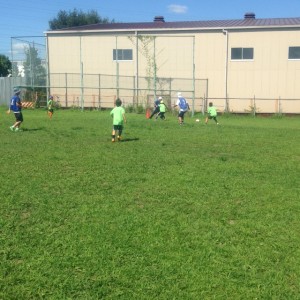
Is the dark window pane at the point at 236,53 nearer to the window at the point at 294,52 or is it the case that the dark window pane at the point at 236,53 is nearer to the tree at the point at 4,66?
the window at the point at 294,52

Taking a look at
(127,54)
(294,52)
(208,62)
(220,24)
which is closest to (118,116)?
(208,62)

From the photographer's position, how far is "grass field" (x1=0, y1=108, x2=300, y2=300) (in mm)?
4570

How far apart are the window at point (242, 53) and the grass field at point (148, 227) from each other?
23301mm

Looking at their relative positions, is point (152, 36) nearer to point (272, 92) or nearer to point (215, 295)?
point (272, 92)

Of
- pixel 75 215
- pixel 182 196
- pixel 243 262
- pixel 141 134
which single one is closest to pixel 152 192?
pixel 182 196

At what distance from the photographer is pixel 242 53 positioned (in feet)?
112

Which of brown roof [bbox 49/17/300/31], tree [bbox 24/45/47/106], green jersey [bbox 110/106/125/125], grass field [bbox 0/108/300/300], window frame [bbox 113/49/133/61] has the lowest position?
grass field [bbox 0/108/300/300]

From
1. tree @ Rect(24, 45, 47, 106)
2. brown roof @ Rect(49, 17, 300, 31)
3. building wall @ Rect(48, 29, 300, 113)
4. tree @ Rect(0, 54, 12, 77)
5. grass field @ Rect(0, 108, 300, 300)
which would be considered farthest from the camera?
tree @ Rect(0, 54, 12, 77)

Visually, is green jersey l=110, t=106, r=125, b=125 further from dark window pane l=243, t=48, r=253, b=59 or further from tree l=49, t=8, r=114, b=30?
tree l=49, t=8, r=114, b=30

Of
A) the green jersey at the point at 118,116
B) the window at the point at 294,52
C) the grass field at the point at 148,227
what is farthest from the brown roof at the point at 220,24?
the grass field at the point at 148,227

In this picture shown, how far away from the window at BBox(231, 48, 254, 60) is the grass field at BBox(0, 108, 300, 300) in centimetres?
2330

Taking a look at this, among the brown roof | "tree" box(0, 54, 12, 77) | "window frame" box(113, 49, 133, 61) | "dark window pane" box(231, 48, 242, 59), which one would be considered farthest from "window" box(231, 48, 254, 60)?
"tree" box(0, 54, 12, 77)

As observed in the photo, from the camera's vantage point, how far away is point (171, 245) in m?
5.54

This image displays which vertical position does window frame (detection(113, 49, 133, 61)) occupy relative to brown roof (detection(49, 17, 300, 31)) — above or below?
below
